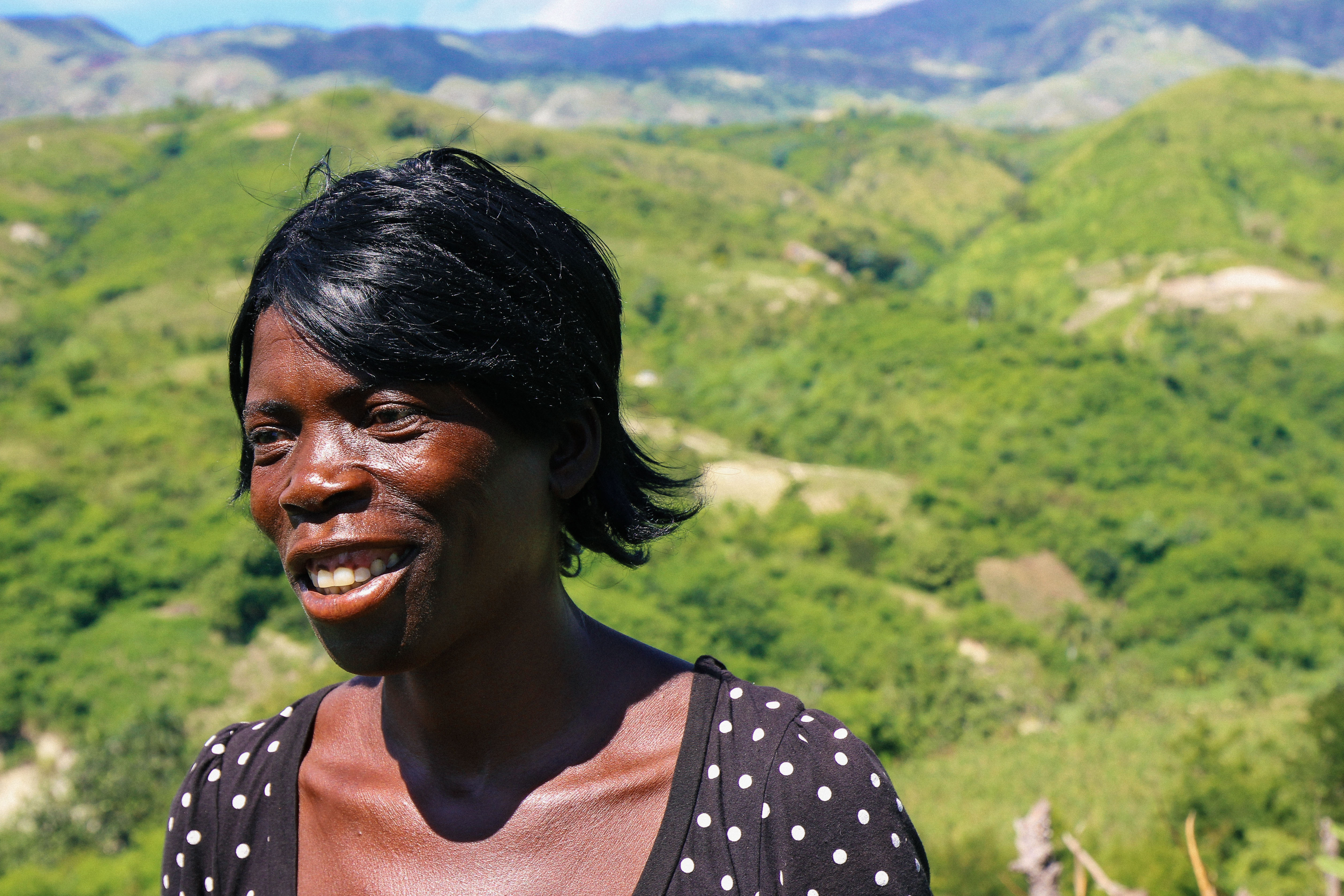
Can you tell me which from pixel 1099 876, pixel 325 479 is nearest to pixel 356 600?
pixel 325 479

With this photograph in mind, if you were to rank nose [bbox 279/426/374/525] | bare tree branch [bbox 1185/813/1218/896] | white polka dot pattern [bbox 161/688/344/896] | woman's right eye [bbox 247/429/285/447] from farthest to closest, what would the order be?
1. bare tree branch [bbox 1185/813/1218/896]
2. white polka dot pattern [bbox 161/688/344/896]
3. woman's right eye [bbox 247/429/285/447]
4. nose [bbox 279/426/374/525]

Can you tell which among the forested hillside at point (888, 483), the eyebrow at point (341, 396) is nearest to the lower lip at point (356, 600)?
the eyebrow at point (341, 396)

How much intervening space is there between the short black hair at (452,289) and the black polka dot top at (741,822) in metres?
0.53

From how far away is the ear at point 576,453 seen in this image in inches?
67.4

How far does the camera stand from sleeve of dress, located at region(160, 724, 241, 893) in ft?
5.95

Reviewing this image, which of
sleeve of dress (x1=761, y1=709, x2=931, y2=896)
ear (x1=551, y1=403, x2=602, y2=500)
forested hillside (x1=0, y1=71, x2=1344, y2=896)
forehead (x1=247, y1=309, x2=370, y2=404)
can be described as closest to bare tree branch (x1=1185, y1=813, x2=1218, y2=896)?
sleeve of dress (x1=761, y1=709, x2=931, y2=896)

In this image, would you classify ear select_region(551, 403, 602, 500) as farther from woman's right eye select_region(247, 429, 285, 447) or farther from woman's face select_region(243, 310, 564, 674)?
woman's right eye select_region(247, 429, 285, 447)

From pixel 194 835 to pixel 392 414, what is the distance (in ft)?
2.83

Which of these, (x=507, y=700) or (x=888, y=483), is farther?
(x=888, y=483)

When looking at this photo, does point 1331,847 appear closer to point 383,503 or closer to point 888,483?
point 383,503

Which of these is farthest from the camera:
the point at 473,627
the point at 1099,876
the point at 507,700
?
the point at 1099,876

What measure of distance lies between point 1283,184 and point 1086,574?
54947mm

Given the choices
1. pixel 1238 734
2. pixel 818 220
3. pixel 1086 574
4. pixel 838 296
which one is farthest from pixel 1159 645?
pixel 818 220

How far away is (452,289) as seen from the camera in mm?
1572
